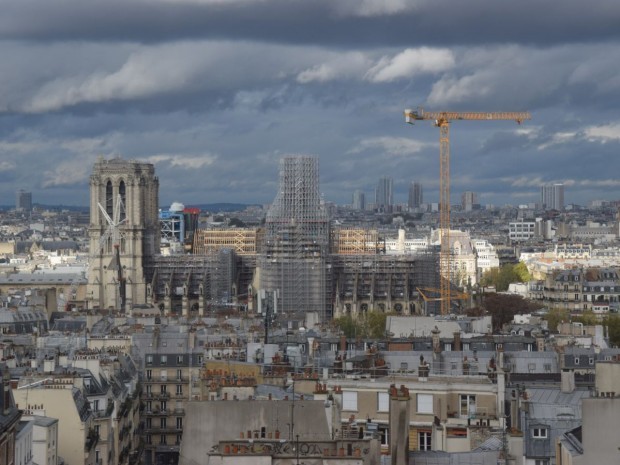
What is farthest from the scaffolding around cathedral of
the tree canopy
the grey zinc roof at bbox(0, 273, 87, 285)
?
the tree canopy

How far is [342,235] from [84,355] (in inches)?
Result: 5267

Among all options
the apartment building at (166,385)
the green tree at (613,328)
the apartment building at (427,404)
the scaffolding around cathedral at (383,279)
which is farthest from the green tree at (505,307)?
the apartment building at (427,404)

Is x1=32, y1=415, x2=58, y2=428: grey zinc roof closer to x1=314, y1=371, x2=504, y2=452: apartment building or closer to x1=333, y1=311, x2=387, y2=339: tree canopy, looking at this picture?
x1=314, y1=371, x2=504, y2=452: apartment building

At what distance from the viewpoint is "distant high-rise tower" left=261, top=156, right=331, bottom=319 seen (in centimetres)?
15500

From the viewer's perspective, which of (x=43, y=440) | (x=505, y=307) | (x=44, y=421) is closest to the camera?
(x=43, y=440)

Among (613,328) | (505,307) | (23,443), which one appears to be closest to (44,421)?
(23,443)

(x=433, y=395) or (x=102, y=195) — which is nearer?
(x=433, y=395)

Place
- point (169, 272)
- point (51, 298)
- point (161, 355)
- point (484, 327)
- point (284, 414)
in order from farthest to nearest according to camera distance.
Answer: point (169, 272) < point (51, 298) < point (484, 327) < point (161, 355) < point (284, 414)

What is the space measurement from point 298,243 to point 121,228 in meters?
18.8

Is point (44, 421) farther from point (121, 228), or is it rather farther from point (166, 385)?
point (121, 228)

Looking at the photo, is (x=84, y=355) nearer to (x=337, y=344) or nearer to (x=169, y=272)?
(x=337, y=344)

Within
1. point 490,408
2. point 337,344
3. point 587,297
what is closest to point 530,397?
point 490,408

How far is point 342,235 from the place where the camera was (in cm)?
19525

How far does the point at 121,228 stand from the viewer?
16962 cm
